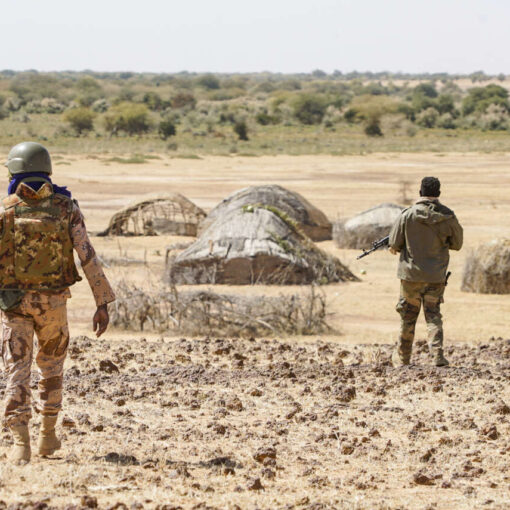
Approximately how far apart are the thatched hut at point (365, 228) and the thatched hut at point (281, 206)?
755 mm

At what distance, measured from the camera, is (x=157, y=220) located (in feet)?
65.5

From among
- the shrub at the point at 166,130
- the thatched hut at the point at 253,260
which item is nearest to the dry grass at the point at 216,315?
the thatched hut at the point at 253,260

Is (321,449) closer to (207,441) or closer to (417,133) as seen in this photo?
(207,441)

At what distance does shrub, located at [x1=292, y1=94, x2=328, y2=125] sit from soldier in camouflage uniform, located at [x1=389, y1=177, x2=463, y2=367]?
62.1 metres

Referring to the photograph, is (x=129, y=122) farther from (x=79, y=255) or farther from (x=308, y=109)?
(x=79, y=255)

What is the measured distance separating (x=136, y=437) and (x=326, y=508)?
1604 millimetres

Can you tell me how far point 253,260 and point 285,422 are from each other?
7660 mm

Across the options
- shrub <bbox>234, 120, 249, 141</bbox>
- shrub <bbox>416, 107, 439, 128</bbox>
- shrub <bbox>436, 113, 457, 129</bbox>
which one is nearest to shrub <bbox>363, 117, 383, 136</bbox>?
shrub <bbox>436, 113, 457, 129</bbox>

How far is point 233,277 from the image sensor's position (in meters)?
14.1

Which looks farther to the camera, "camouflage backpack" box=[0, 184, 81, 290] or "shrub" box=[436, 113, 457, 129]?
"shrub" box=[436, 113, 457, 129]

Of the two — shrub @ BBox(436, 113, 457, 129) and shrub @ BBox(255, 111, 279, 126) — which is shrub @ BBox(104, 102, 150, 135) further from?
shrub @ BBox(436, 113, 457, 129)

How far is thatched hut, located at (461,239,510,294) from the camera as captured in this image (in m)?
13.4

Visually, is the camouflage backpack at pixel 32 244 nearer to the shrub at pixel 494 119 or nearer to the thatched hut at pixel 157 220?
the thatched hut at pixel 157 220

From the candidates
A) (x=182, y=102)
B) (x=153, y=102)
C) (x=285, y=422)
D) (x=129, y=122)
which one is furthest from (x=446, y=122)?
(x=285, y=422)
